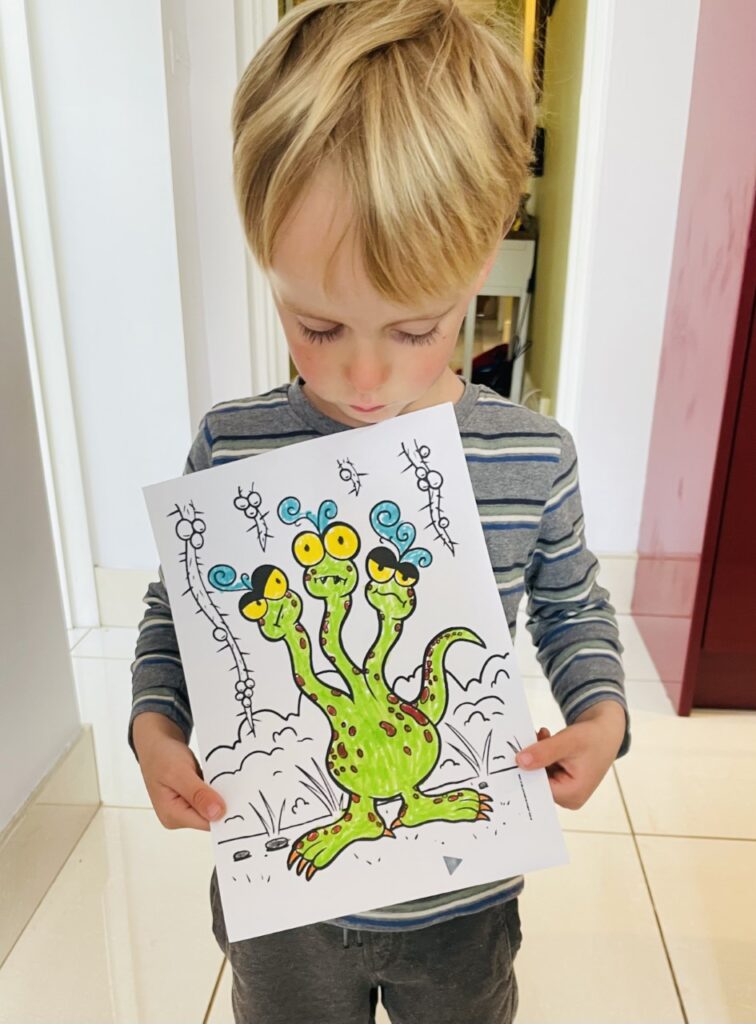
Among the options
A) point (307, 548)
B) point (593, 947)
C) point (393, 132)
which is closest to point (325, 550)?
point (307, 548)

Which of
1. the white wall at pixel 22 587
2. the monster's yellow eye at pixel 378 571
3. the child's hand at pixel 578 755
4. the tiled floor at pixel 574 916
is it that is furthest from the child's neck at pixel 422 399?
the tiled floor at pixel 574 916

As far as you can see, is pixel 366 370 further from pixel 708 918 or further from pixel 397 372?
pixel 708 918

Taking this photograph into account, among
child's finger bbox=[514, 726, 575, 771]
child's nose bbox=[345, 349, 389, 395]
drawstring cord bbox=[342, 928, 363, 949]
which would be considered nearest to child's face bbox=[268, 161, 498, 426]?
child's nose bbox=[345, 349, 389, 395]

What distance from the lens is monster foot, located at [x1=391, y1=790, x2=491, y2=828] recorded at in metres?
0.55

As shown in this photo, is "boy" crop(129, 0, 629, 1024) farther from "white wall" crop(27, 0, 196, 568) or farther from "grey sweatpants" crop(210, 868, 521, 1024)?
"white wall" crop(27, 0, 196, 568)

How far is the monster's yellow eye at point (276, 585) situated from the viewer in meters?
0.56

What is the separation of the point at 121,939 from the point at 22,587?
464 millimetres

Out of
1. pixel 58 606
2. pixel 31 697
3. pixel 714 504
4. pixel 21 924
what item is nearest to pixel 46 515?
pixel 58 606

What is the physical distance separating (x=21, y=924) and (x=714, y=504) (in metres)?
1.19

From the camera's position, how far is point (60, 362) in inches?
61.7

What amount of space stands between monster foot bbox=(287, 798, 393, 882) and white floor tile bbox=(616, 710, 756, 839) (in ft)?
2.65

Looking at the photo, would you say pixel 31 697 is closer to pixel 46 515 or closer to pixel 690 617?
pixel 46 515

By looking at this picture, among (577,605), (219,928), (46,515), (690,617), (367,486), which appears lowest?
(690,617)

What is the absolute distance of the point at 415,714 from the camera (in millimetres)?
555
